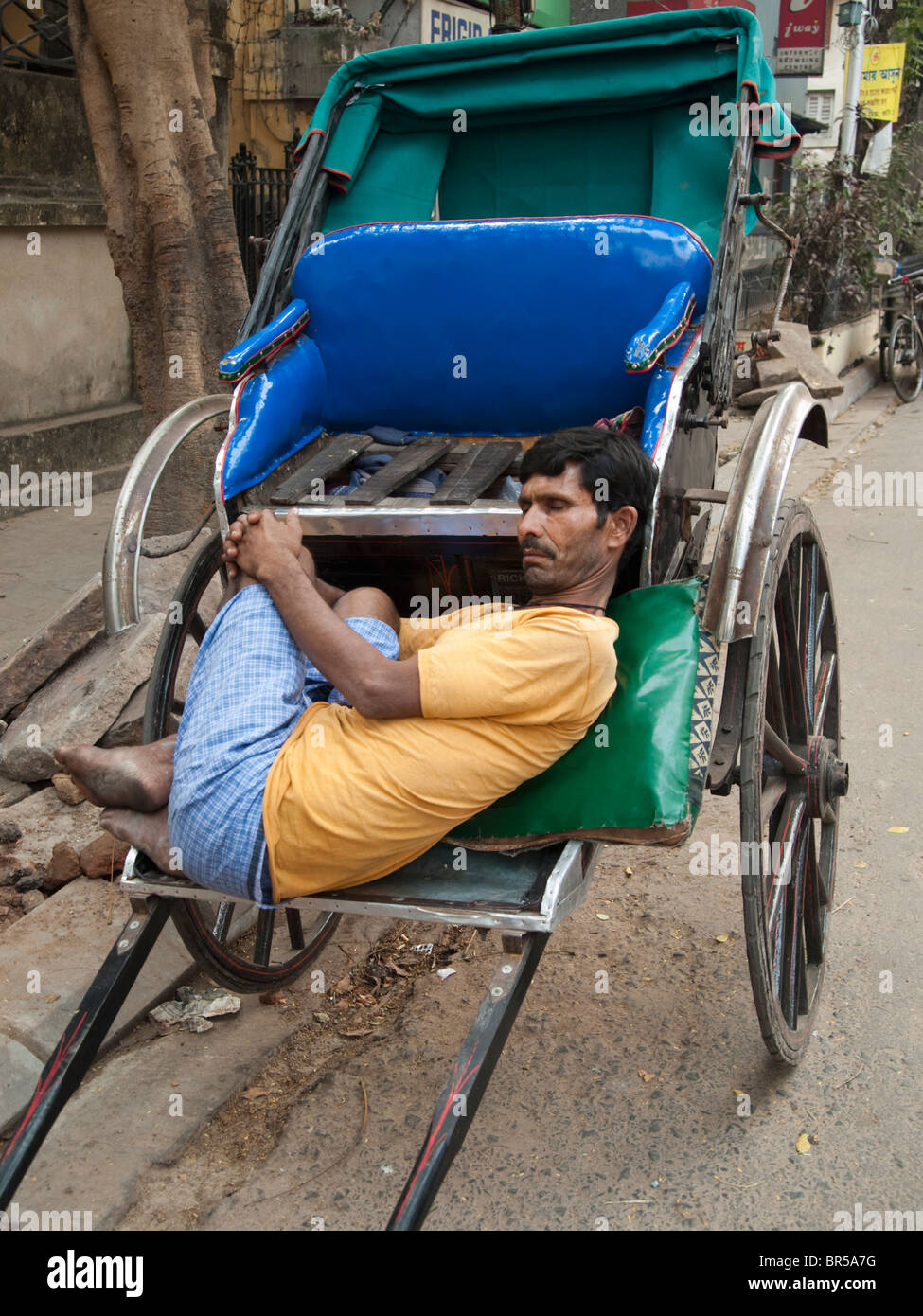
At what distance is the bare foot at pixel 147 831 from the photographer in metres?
2.11

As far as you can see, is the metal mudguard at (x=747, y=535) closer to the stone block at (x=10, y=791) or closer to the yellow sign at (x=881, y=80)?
the stone block at (x=10, y=791)

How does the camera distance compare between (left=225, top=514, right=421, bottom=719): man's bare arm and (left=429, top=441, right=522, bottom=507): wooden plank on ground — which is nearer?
(left=225, top=514, right=421, bottom=719): man's bare arm

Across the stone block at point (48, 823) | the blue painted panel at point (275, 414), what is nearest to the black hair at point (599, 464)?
the blue painted panel at point (275, 414)

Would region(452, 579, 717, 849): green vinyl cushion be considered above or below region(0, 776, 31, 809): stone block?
above

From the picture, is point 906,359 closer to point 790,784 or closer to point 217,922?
point 790,784

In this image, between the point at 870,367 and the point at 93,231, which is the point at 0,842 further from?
the point at 870,367

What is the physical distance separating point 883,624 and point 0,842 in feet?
12.2

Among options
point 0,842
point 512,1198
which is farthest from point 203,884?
point 0,842

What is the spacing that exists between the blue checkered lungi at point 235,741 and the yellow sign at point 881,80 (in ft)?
43.3

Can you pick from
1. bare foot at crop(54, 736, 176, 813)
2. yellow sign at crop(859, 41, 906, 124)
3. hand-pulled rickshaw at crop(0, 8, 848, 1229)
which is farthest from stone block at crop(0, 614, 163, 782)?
yellow sign at crop(859, 41, 906, 124)

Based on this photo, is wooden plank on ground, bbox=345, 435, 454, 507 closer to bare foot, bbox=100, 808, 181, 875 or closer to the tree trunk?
bare foot, bbox=100, 808, 181, 875

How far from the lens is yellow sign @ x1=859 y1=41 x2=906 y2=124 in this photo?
12.7 meters

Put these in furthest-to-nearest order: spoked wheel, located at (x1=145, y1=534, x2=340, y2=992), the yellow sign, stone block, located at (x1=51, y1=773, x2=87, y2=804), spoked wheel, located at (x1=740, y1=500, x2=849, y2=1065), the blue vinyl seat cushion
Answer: the yellow sign, stone block, located at (x1=51, y1=773, x2=87, y2=804), the blue vinyl seat cushion, spoked wheel, located at (x1=145, y1=534, x2=340, y2=992), spoked wheel, located at (x1=740, y1=500, x2=849, y2=1065)

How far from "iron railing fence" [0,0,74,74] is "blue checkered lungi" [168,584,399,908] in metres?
5.92
